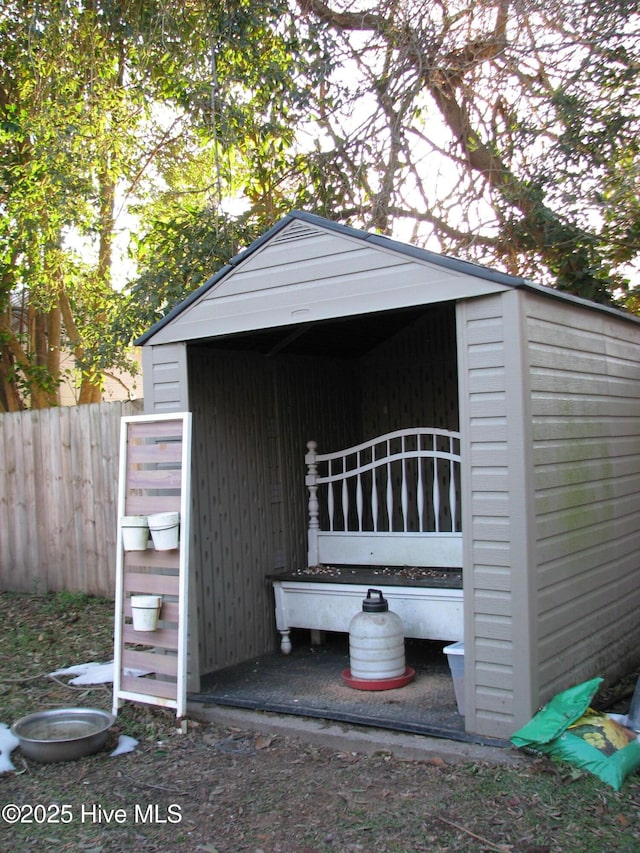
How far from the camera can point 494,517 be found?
411 centimetres

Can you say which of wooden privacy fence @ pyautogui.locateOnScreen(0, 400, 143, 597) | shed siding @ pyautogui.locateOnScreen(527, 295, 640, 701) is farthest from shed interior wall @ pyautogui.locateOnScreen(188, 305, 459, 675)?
wooden privacy fence @ pyautogui.locateOnScreen(0, 400, 143, 597)

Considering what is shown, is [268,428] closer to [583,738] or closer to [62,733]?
[62,733]

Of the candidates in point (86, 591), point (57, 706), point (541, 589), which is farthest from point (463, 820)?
point (86, 591)

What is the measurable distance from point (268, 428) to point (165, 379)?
1080 mm

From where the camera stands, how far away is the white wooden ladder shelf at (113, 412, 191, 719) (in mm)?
4762

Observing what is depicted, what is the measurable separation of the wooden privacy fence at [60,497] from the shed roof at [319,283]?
229 centimetres

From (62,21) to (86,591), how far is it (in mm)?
5583

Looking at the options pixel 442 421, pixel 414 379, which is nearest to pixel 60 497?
pixel 414 379

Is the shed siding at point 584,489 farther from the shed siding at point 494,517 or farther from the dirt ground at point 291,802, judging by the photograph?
the dirt ground at point 291,802

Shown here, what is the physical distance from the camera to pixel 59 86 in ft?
29.3

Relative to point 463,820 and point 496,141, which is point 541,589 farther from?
point 496,141

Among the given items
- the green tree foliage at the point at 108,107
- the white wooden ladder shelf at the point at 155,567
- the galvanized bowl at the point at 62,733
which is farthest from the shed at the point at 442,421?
the green tree foliage at the point at 108,107

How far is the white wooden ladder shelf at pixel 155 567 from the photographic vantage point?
476 cm

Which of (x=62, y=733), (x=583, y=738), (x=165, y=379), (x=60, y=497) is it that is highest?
(x=165, y=379)
